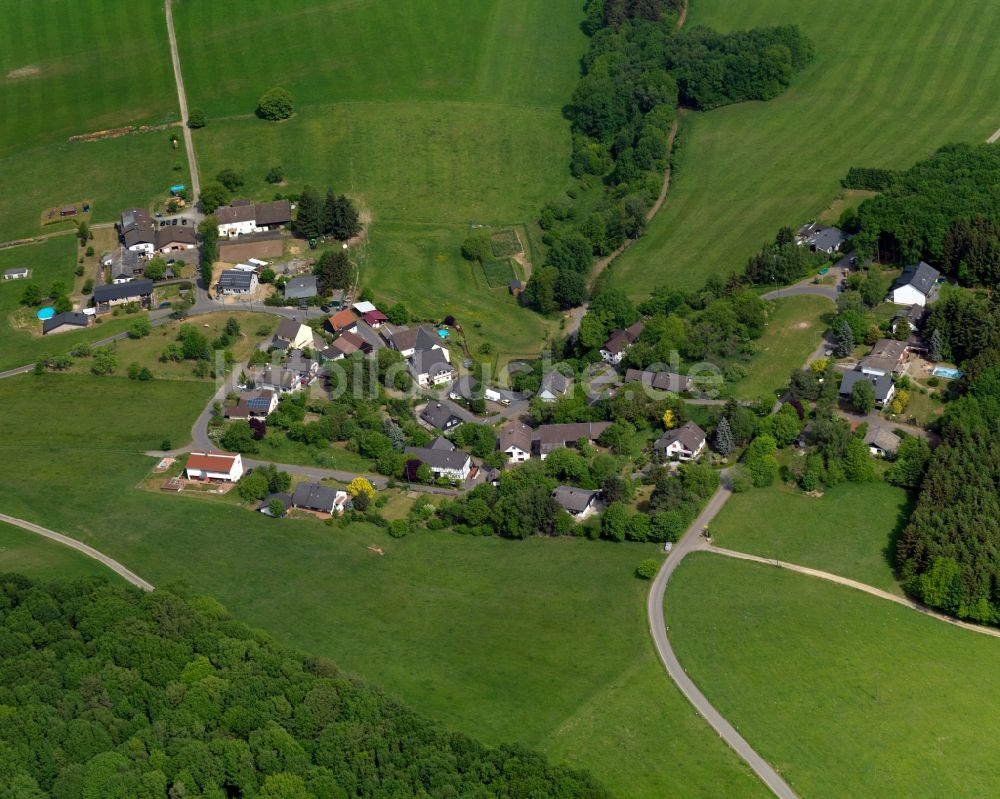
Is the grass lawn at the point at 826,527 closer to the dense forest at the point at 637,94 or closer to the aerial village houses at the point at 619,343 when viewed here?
the aerial village houses at the point at 619,343

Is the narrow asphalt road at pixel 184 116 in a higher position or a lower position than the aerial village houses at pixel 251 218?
higher

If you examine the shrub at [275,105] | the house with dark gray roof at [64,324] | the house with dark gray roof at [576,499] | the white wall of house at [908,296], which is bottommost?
the house with dark gray roof at [64,324]

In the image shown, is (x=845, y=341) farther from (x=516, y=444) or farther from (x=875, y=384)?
(x=516, y=444)

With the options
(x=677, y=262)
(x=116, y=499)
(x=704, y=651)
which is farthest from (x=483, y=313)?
(x=704, y=651)

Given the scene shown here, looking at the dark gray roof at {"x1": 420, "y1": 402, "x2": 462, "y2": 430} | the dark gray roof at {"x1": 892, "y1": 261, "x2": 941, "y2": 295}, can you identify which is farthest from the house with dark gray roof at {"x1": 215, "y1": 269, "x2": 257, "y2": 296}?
the dark gray roof at {"x1": 892, "y1": 261, "x2": 941, "y2": 295}

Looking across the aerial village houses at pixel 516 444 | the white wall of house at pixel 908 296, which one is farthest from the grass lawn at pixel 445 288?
the white wall of house at pixel 908 296

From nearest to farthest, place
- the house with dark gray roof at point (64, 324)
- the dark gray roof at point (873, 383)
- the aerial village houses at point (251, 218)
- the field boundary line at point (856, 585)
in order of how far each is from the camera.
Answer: the field boundary line at point (856, 585) → the dark gray roof at point (873, 383) → the house with dark gray roof at point (64, 324) → the aerial village houses at point (251, 218)
